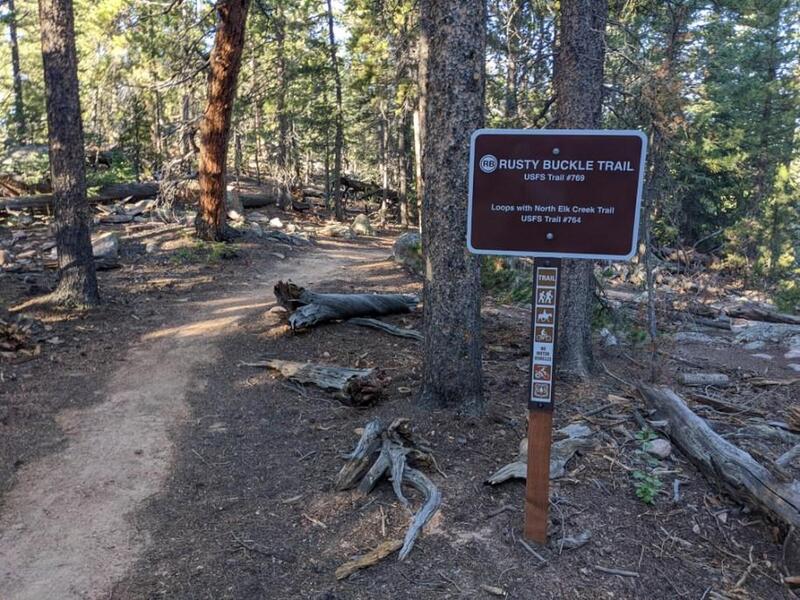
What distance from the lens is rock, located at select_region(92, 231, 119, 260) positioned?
12393 mm

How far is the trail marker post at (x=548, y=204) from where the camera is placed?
10.5ft

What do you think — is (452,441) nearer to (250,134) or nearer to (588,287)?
(588,287)

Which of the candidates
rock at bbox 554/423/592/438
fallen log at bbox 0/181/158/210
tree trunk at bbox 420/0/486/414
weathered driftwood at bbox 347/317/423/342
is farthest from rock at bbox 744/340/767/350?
fallen log at bbox 0/181/158/210

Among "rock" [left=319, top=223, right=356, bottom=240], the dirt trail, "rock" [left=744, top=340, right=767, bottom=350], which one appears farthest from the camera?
"rock" [left=319, top=223, right=356, bottom=240]

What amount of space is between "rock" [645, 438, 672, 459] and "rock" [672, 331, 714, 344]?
5903mm

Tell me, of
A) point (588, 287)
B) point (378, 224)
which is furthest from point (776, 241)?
point (588, 287)

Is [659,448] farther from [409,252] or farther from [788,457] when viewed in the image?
[409,252]

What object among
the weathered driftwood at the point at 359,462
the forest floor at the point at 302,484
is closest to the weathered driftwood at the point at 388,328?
the forest floor at the point at 302,484

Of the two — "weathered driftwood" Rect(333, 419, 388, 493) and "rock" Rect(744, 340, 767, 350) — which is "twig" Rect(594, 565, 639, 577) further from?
"rock" Rect(744, 340, 767, 350)

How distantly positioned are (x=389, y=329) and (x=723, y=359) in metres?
5.38

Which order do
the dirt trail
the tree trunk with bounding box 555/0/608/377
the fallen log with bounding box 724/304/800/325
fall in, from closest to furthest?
the dirt trail
the tree trunk with bounding box 555/0/608/377
the fallen log with bounding box 724/304/800/325

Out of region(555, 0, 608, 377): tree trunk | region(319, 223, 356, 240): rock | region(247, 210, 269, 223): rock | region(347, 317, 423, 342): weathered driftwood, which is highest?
region(555, 0, 608, 377): tree trunk

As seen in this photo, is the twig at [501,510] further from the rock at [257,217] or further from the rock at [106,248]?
the rock at [257,217]

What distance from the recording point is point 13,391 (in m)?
6.33
